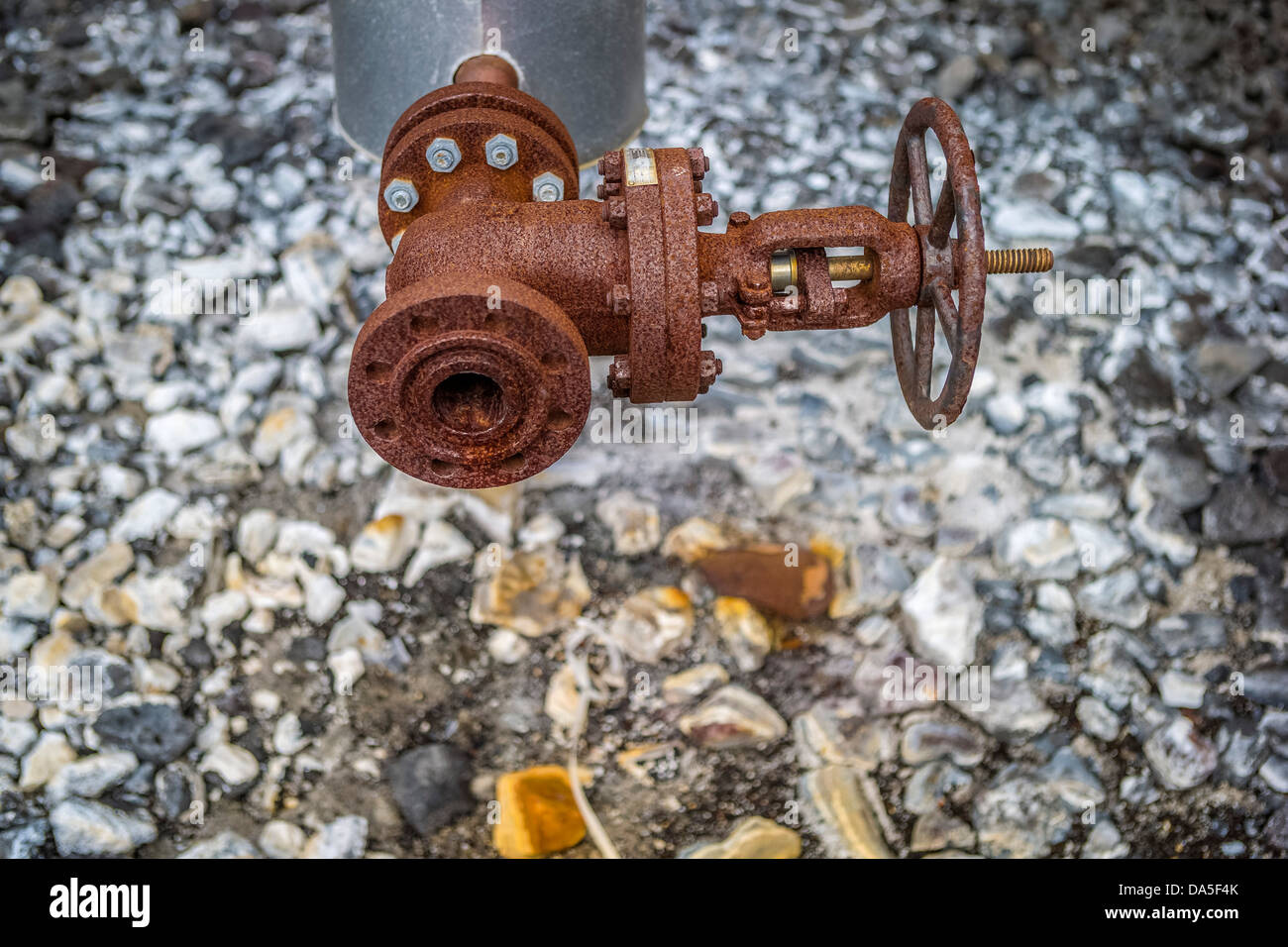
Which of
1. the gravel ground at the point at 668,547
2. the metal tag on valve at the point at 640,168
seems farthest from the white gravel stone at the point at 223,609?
the metal tag on valve at the point at 640,168

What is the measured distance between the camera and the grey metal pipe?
143 centimetres

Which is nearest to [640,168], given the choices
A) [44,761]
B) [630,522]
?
[630,522]

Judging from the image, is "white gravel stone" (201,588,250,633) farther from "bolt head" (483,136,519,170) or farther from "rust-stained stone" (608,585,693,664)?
"bolt head" (483,136,519,170)

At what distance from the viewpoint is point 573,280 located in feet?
3.76

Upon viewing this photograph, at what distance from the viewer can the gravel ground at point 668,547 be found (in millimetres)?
1891

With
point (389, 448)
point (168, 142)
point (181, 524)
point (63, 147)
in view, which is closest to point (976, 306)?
point (389, 448)

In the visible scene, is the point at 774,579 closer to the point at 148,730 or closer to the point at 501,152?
the point at 501,152

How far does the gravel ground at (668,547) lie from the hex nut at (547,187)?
0.85m

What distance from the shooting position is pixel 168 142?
8.71 feet

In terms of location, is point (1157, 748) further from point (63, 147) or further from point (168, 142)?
→ point (63, 147)

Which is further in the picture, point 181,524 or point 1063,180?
Answer: point 1063,180

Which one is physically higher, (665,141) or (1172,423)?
(665,141)

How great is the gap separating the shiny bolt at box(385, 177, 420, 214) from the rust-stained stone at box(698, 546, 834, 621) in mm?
970

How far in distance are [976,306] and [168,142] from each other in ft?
7.36
